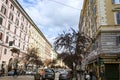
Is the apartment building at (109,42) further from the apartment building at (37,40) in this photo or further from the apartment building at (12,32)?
the apartment building at (37,40)

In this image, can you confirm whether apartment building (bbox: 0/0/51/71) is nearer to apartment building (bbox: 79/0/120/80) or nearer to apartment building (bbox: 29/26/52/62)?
apartment building (bbox: 29/26/52/62)

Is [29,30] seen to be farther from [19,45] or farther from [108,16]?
[108,16]

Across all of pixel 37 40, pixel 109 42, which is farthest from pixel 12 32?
pixel 37 40

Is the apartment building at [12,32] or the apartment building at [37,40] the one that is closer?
the apartment building at [12,32]

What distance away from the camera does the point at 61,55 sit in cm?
2923

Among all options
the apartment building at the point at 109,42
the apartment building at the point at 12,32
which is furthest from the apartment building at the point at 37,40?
the apartment building at the point at 109,42

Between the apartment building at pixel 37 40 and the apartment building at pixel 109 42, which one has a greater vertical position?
the apartment building at pixel 37 40

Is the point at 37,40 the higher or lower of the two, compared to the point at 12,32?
higher

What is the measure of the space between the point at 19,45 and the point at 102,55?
38.5 meters

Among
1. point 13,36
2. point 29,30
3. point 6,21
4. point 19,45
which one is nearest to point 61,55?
point 6,21

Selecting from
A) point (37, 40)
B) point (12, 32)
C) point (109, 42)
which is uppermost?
point (37, 40)

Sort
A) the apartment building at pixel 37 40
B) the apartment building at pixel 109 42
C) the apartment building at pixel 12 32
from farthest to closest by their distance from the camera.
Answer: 1. the apartment building at pixel 37 40
2. the apartment building at pixel 12 32
3. the apartment building at pixel 109 42

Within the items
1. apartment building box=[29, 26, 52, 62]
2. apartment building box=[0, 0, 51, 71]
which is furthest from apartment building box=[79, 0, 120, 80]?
apartment building box=[29, 26, 52, 62]

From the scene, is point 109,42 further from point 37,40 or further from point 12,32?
point 37,40
